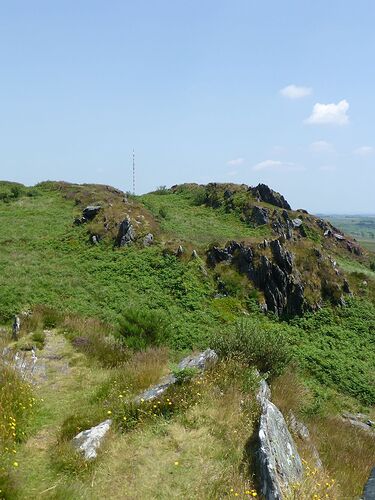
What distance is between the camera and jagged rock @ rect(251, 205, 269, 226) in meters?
43.3

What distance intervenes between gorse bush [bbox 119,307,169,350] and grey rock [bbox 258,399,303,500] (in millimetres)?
6610

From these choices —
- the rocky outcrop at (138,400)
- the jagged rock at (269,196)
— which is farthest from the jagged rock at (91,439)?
the jagged rock at (269,196)

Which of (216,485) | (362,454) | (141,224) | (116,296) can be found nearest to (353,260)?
(141,224)

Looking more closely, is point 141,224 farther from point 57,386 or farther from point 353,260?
point 353,260

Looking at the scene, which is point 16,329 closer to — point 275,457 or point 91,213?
point 275,457

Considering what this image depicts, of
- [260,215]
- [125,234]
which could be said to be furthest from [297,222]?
[125,234]

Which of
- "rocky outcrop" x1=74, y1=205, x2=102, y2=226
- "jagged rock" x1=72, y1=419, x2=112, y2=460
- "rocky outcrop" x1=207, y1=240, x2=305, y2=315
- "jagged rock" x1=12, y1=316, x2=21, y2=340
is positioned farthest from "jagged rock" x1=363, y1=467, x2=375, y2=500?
"rocky outcrop" x1=74, y1=205, x2=102, y2=226

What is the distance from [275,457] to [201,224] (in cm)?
3639

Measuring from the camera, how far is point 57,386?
1128 centimetres

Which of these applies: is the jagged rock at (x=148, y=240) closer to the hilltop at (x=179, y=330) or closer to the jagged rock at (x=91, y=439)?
the hilltop at (x=179, y=330)

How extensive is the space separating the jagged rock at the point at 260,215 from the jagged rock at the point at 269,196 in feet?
12.7

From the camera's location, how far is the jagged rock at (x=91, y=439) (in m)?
7.55

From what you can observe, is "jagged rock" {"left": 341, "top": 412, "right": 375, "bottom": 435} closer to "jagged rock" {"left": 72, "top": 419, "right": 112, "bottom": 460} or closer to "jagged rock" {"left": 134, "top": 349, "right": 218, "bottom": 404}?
"jagged rock" {"left": 134, "top": 349, "right": 218, "bottom": 404}

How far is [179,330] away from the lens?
19.7 m
